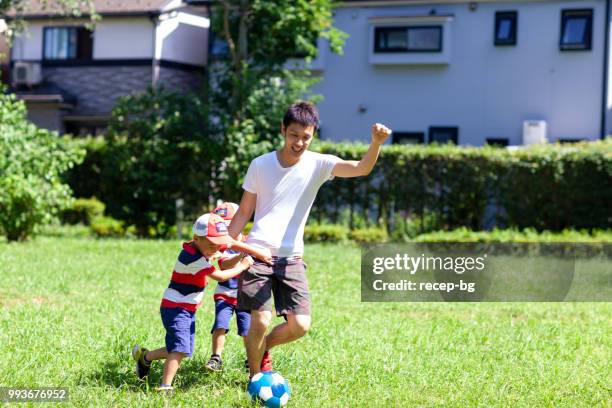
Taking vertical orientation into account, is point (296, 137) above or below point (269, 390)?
above

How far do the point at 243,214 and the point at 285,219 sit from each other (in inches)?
12.8

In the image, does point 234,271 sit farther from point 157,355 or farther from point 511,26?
point 511,26

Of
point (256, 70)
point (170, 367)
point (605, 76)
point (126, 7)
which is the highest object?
point (126, 7)

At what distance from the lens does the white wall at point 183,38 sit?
95.1ft

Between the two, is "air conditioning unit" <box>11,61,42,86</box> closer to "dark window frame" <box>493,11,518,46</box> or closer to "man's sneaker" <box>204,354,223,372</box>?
"dark window frame" <box>493,11,518,46</box>

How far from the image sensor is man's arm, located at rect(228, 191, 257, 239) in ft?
20.9

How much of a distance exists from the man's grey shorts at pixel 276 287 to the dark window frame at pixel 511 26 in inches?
855

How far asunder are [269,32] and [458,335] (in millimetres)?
11598

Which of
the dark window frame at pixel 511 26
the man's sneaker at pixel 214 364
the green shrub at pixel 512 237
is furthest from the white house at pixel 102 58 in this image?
the man's sneaker at pixel 214 364

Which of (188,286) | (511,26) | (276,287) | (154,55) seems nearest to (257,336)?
(276,287)

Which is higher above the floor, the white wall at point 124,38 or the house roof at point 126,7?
the house roof at point 126,7

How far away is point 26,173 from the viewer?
1659 centimetres

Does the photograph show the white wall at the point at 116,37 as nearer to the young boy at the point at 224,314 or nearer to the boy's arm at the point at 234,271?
the young boy at the point at 224,314

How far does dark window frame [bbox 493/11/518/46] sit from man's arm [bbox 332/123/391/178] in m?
21.5
